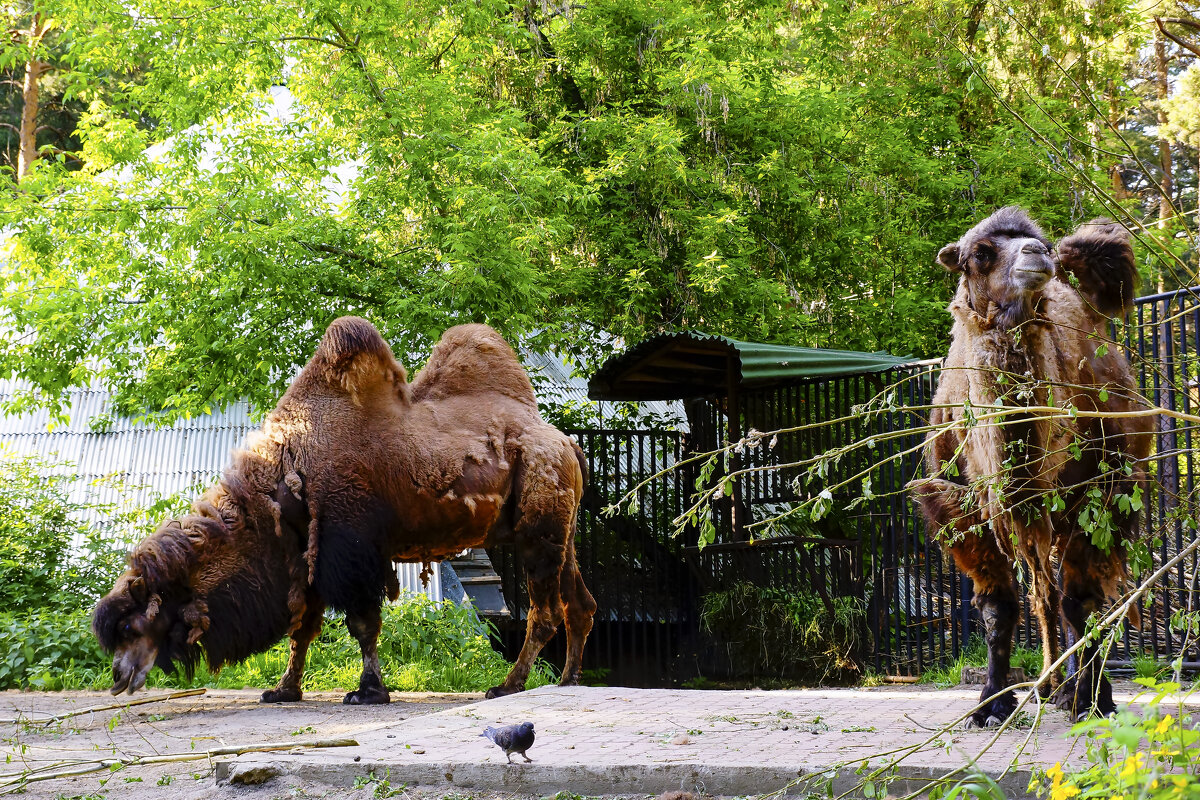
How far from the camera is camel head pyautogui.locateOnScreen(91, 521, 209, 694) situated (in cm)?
587

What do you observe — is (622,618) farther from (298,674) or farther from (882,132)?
(882,132)

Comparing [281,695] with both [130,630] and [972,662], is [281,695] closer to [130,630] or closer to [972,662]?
[130,630]

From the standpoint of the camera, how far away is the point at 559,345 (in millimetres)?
11180

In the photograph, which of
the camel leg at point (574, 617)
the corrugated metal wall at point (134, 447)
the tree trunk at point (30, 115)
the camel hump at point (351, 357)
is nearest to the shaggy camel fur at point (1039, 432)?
the camel leg at point (574, 617)

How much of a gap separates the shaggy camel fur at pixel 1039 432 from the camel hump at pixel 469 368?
3.51 metres

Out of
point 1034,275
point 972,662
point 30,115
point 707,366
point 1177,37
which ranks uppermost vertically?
point 30,115

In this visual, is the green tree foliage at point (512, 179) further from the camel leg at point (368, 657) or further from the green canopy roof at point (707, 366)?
the camel leg at point (368, 657)

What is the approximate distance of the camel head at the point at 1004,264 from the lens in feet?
15.1

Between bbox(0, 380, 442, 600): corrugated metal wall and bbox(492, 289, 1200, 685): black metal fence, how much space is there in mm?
5708

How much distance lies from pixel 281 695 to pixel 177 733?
131cm

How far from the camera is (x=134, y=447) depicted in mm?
15547

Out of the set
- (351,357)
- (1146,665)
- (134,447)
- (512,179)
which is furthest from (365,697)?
(134,447)

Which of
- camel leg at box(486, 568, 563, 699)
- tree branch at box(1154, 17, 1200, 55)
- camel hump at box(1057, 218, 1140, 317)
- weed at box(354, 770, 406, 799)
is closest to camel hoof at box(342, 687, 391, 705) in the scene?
camel leg at box(486, 568, 563, 699)

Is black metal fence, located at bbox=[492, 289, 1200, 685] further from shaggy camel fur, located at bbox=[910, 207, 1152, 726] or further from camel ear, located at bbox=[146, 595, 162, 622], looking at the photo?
camel ear, located at bbox=[146, 595, 162, 622]
